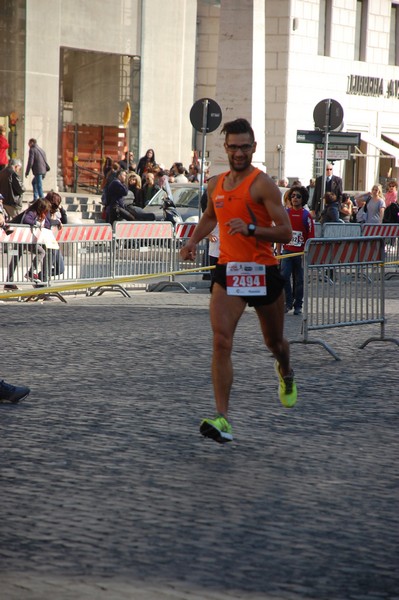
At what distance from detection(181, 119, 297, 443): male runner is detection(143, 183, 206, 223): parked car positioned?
62.0ft

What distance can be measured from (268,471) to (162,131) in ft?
112

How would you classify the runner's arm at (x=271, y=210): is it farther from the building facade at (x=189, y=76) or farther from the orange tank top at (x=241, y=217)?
the building facade at (x=189, y=76)

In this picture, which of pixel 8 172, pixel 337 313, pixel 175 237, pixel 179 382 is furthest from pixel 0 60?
pixel 179 382

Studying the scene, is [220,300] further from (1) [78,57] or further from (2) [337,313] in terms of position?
(1) [78,57]

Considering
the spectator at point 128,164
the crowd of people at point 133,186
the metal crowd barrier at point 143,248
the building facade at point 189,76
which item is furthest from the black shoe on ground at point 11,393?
the spectator at point 128,164

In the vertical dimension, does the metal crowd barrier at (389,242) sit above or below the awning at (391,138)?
below

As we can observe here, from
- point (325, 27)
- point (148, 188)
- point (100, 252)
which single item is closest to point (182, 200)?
point (148, 188)

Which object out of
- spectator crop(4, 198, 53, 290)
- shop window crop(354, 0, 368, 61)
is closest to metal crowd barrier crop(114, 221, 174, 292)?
spectator crop(4, 198, 53, 290)

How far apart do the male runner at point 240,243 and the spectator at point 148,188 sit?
21.2 metres

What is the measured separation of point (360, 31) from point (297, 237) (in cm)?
3553

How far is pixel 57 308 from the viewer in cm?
1697

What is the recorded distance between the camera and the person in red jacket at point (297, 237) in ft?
54.2

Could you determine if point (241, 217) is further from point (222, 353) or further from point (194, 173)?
point (194, 173)

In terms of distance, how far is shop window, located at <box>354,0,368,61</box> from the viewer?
50.2m
